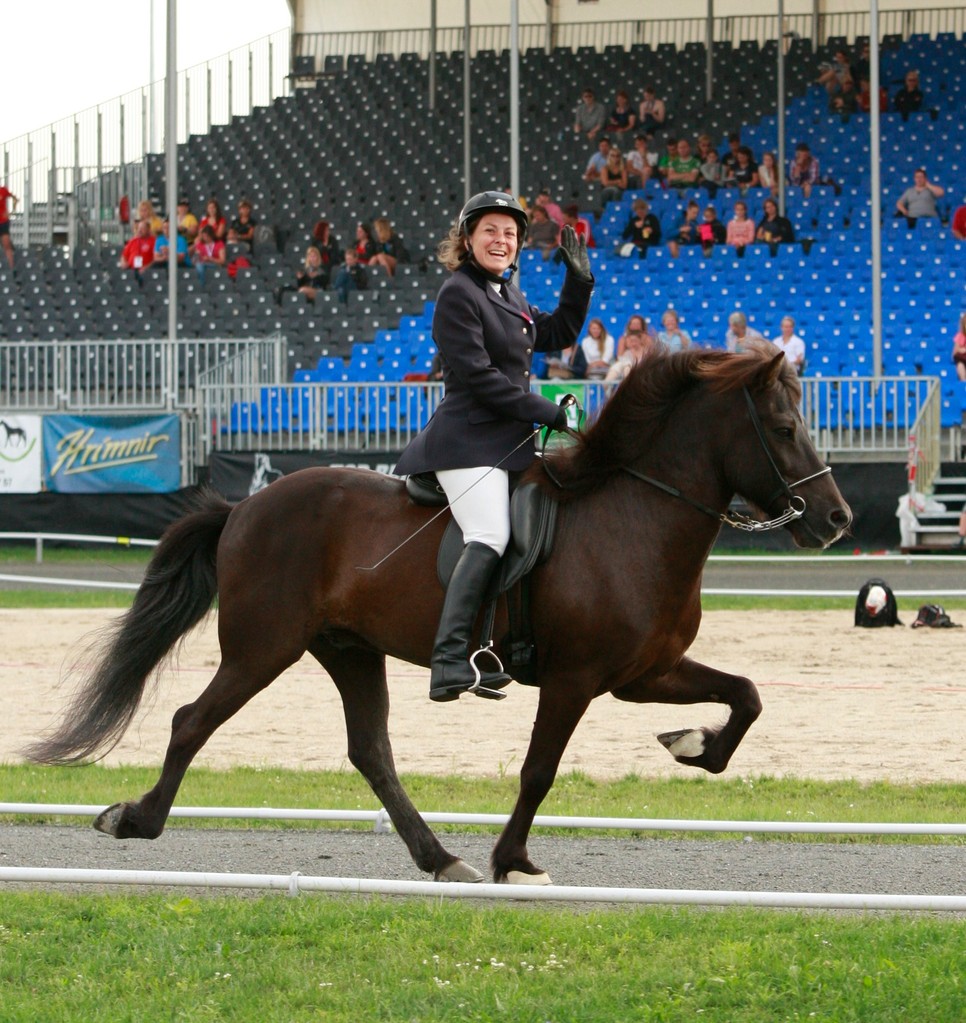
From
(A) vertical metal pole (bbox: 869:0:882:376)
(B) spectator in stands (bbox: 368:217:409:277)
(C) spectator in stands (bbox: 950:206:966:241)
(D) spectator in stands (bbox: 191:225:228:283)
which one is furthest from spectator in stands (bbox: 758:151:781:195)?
(D) spectator in stands (bbox: 191:225:228:283)

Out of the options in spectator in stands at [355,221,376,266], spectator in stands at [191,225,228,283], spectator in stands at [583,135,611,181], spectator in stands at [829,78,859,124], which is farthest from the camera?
spectator in stands at [829,78,859,124]

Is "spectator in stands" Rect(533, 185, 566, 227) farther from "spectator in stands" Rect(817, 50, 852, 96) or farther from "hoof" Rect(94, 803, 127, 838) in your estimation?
"hoof" Rect(94, 803, 127, 838)

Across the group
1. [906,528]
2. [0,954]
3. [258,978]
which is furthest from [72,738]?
[906,528]

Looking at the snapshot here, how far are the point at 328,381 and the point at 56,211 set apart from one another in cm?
1260

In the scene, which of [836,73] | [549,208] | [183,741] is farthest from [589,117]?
[183,741]

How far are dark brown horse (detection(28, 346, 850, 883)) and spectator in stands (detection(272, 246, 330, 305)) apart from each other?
22.3m

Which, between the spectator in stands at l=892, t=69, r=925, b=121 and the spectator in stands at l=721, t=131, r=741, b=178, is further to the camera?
the spectator in stands at l=892, t=69, r=925, b=121

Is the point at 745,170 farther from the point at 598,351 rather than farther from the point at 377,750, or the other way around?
the point at 377,750

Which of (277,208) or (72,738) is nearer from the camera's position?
(72,738)

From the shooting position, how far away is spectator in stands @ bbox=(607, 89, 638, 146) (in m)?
32.7

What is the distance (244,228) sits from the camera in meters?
31.5

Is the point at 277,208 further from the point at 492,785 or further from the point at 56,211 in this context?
the point at 492,785

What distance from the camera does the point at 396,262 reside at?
29.9m

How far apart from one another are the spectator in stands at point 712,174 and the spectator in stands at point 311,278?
7.34m
